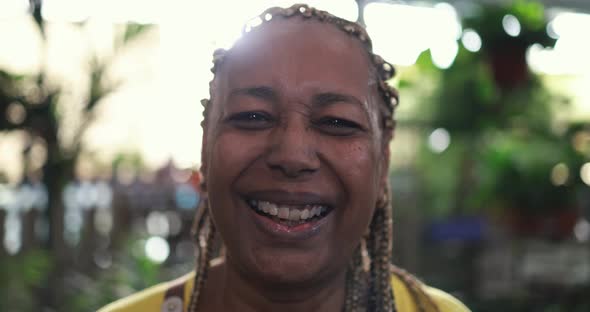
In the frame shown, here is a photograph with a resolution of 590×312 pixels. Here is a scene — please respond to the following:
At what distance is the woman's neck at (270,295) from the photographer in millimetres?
1166

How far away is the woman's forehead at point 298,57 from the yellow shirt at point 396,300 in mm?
466

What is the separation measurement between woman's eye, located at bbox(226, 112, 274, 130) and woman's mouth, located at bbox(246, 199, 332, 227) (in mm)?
126

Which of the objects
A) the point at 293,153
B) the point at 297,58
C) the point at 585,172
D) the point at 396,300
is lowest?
the point at 585,172

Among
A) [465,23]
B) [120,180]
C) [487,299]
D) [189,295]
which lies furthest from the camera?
[120,180]

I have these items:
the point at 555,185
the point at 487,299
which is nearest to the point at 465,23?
the point at 555,185

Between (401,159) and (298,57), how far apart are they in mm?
5101

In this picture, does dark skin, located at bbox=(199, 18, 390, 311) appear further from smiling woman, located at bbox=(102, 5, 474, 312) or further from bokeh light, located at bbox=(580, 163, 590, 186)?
bokeh light, located at bbox=(580, 163, 590, 186)

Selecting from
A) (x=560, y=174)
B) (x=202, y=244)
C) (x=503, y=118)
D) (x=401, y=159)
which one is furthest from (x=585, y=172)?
(x=202, y=244)

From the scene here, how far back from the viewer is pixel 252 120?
1154mm

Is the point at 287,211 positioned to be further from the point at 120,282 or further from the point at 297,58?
the point at 120,282

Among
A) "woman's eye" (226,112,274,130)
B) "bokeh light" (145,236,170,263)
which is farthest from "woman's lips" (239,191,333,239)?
"bokeh light" (145,236,170,263)

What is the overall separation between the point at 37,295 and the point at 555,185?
344 centimetres

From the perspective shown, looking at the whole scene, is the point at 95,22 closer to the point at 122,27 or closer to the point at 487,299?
the point at 122,27

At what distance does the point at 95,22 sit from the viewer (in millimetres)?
4898
